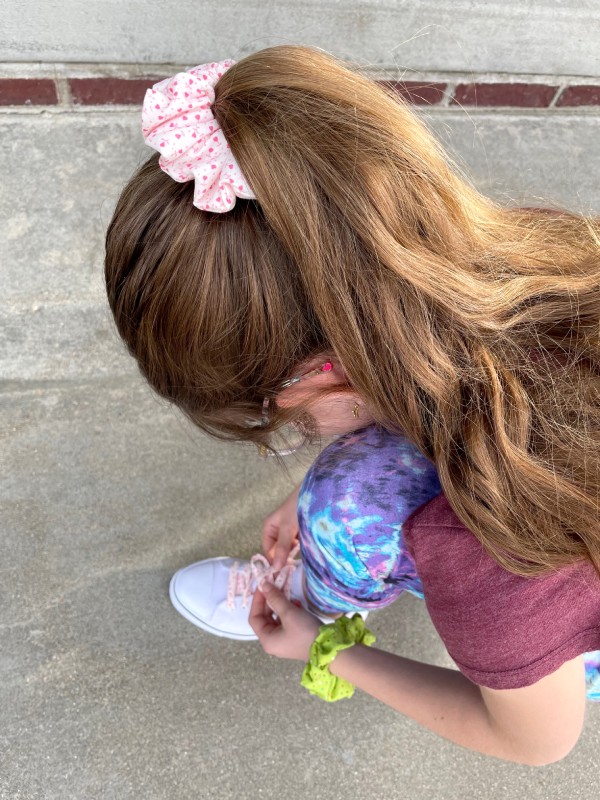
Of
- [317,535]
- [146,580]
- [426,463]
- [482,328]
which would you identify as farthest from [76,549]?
[482,328]

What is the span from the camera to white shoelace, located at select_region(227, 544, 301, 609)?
59.3 inches

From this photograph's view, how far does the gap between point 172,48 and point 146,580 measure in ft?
4.04

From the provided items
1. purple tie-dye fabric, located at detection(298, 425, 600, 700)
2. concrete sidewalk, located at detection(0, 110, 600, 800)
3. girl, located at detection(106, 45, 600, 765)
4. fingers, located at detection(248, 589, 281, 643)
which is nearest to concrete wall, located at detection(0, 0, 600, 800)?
concrete sidewalk, located at detection(0, 110, 600, 800)

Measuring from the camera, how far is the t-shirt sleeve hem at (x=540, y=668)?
823 millimetres

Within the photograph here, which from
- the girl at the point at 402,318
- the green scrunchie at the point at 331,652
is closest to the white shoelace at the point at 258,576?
the green scrunchie at the point at 331,652

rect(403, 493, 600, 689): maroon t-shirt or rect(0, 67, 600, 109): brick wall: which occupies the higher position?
rect(0, 67, 600, 109): brick wall

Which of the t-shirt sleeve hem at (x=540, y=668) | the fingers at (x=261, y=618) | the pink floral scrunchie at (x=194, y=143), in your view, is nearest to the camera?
the pink floral scrunchie at (x=194, y=143)

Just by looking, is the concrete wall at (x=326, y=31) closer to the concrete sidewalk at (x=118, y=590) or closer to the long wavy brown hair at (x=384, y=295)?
the concrete sidewalk at (x=118, y=590)

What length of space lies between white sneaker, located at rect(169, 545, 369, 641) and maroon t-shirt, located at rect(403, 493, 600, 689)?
0.58 m

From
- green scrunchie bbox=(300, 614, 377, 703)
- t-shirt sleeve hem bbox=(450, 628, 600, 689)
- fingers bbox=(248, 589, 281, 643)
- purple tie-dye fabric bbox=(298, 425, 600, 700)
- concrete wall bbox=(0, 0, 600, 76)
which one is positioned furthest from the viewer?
concrete wall bbox=(0, 0, 600, 76)

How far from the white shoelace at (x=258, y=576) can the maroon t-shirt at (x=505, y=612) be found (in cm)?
66

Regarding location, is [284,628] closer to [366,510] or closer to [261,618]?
[261,618]

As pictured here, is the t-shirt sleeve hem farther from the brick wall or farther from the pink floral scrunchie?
the brick wall

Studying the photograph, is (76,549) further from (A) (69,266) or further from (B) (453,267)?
(B) (453,267)
